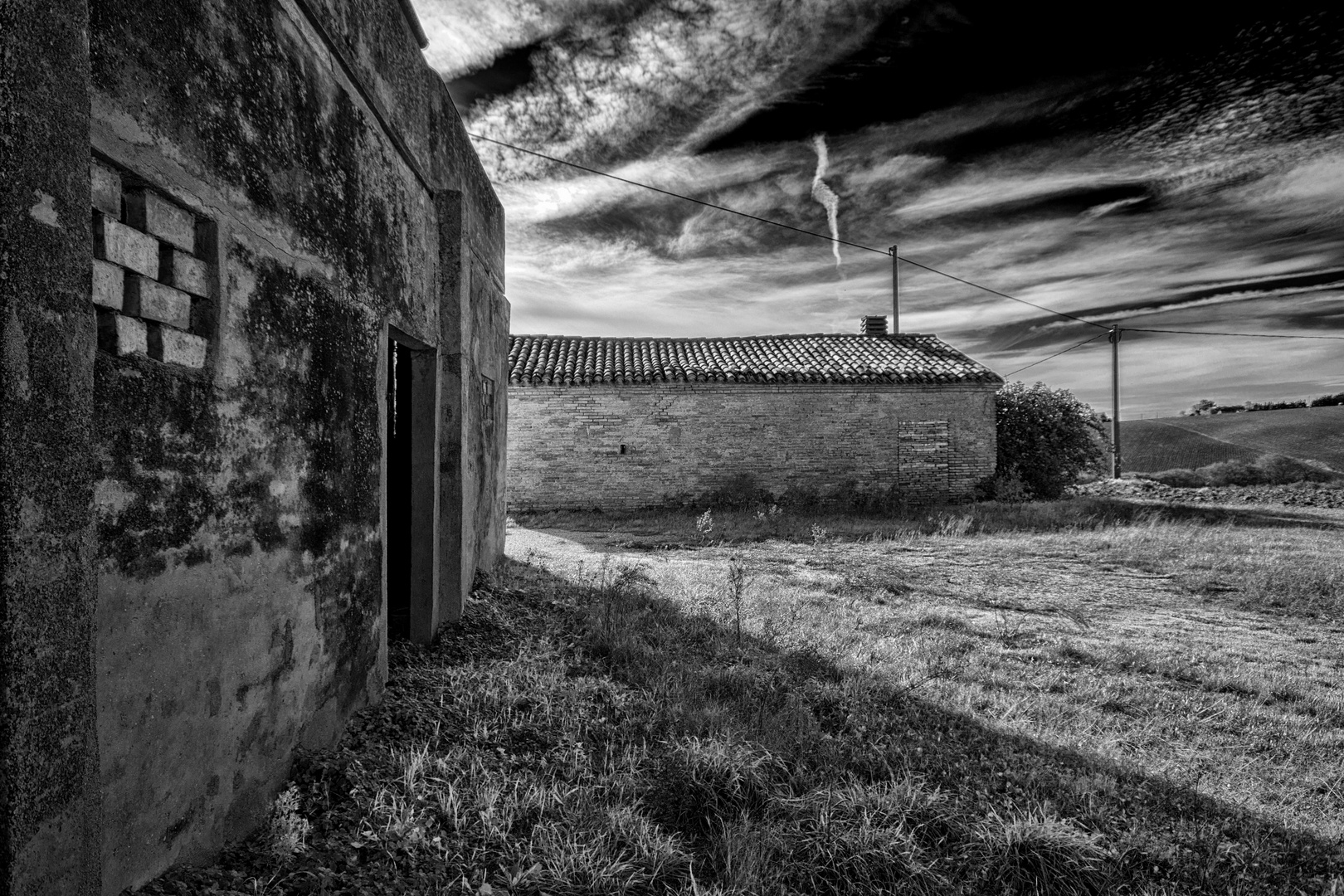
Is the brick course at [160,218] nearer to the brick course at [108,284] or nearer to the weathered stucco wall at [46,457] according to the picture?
the brick course at [108,284]

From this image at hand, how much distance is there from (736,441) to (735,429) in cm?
28

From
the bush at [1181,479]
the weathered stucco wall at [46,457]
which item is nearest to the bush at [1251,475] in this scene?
the bush at [1181,479]

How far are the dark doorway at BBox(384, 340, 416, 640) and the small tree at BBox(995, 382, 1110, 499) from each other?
15059mm

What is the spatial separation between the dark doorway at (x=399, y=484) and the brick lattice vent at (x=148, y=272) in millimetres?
2901

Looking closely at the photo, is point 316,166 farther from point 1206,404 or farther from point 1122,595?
point 1206,404

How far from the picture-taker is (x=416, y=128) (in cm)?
401

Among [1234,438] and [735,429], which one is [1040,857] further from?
[1234,438]

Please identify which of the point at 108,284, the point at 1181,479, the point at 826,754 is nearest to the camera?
the point at 108,284

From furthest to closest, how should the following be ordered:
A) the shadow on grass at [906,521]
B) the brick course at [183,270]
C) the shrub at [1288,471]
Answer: the shrub at [1288,471]
the shadow on grass at [906,521]
the brick course at [183,270]

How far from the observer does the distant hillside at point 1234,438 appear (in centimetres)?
3331

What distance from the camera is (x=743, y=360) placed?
54.9 feet

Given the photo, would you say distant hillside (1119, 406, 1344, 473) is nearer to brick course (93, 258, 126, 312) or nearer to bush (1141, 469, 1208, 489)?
bush (1141, 469, 1208, 489)

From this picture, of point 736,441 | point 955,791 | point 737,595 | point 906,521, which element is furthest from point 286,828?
point 736,441

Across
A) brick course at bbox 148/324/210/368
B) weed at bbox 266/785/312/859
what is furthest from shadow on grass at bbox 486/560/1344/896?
brick course at bbox 148/324/210/368
